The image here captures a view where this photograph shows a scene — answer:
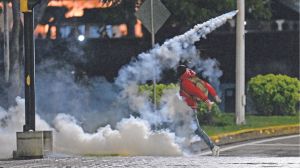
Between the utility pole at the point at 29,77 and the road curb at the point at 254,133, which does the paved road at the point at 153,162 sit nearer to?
the utility pole at the point at 29,77

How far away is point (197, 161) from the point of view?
15.9 meters

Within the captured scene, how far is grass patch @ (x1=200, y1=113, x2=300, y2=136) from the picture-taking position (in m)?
24.1

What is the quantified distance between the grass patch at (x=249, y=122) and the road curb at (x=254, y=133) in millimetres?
453

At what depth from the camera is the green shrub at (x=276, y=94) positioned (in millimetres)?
28250

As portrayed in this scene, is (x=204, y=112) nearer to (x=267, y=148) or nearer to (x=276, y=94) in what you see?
(x=276, y=94)

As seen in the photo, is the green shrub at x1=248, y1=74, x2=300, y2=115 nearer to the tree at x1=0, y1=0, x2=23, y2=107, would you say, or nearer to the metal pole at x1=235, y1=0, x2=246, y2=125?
the metal pole at x1=235, y1=0, x2=246, y2=125

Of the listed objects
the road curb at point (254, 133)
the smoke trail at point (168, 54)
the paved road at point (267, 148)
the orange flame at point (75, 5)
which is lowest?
the paved road at point (267, 148)

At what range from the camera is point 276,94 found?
2831 centimetres

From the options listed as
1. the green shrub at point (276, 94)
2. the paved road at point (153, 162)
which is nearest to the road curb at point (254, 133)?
the green shrub at point (276, 94)

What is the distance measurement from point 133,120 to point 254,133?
16.5 feet

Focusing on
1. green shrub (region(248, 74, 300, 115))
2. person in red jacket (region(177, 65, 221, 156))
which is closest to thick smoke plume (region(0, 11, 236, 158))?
person in red jacket (region(177, 65, 221, 156))

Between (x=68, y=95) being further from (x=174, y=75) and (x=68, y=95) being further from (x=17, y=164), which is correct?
(x=17, y=164)

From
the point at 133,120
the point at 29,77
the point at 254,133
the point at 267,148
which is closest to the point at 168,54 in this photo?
the point at 133,120

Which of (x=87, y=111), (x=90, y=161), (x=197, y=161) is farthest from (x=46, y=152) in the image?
(x=87, y=111)
